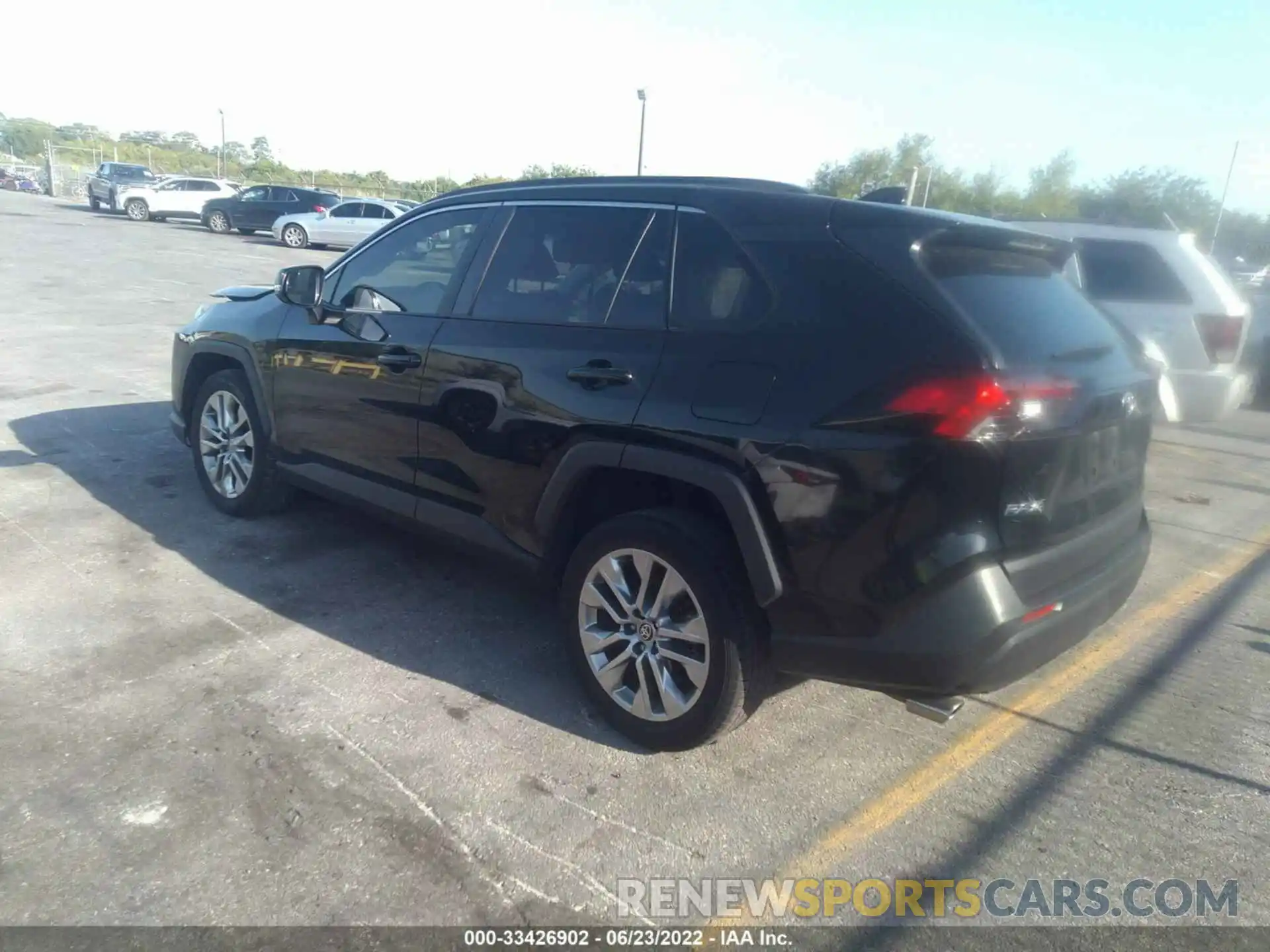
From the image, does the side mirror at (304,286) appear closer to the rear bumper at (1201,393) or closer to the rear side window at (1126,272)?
the rear side window at (1126,272)

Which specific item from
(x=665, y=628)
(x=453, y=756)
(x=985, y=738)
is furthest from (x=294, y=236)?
(x=985, y=738)

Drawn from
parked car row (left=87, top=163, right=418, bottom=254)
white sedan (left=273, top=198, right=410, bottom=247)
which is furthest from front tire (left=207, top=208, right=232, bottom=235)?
white sedan (left=273, top=198, right=410, bottom=247)

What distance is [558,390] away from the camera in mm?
3602

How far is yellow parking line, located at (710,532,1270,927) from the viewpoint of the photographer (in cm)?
297

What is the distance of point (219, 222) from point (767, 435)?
34344 mm

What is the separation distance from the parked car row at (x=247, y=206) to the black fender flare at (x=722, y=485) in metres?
22.1

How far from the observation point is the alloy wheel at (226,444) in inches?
211

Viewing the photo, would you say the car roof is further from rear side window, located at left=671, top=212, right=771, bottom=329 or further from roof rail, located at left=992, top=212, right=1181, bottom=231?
rear side window, located at left=671, top=212, right=771, bottom=329

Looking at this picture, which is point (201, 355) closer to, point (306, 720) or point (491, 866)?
point (306, 720)

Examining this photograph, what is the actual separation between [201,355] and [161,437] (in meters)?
1.82

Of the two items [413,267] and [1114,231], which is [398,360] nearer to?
[413,267]

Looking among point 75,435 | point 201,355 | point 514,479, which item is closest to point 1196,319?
point 514,479

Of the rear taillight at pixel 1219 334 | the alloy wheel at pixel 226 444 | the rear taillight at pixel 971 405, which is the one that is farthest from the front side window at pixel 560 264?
the rear taillight at pixel 1219 334

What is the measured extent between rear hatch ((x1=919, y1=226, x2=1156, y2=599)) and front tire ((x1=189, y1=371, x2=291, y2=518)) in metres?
3.63
